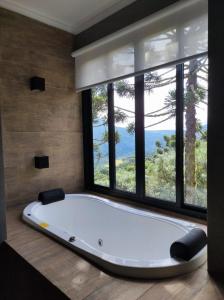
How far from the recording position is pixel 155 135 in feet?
7.62

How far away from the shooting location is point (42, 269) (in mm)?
1316

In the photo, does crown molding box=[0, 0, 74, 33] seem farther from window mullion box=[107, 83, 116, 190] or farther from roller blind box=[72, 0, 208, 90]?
window mullion box=[107, 83, 116, 190]

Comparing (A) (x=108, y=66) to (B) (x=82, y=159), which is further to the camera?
(B) (x=82, y=159)

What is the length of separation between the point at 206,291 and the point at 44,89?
2.45 metres

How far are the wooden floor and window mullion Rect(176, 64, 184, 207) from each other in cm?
87

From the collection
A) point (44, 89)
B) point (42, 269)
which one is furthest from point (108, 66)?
point (42, 269)

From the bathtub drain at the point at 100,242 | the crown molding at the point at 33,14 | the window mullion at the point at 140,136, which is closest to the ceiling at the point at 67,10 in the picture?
the crown molding at the point at 33,14

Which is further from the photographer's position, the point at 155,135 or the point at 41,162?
the point at 41,162

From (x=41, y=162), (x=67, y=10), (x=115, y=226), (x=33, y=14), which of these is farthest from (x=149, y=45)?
(x=115, y=226)

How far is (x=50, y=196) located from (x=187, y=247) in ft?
5.41

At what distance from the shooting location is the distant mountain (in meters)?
2.29

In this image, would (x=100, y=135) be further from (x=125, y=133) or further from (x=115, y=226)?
(x=115, y=226)

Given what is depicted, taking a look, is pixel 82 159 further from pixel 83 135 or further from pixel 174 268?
pixel 174 268

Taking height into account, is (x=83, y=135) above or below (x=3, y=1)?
below
